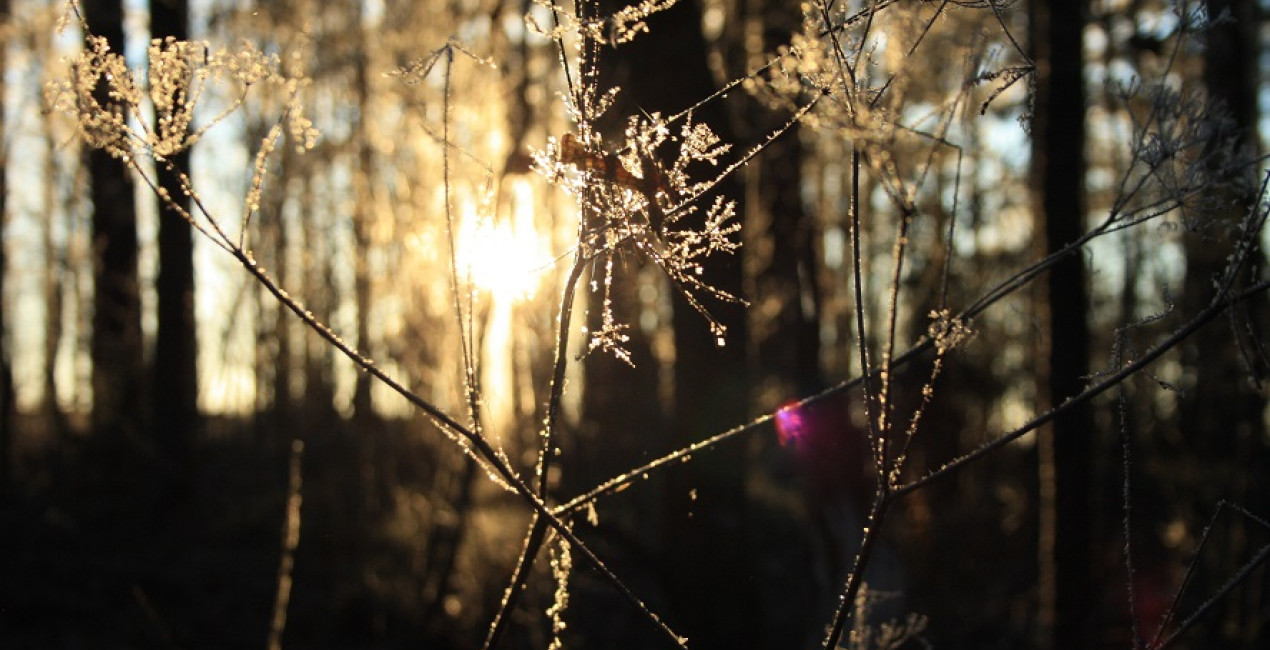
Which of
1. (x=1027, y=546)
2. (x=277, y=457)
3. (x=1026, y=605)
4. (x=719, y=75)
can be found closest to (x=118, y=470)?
(x=277, y=457)

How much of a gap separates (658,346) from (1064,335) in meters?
3.78

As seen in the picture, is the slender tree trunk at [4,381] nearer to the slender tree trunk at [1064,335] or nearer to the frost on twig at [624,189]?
the slender tree trunk at [1064,335]

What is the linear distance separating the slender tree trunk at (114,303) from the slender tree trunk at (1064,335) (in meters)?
7.71

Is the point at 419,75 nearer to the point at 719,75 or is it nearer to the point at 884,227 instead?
the point at 719,75

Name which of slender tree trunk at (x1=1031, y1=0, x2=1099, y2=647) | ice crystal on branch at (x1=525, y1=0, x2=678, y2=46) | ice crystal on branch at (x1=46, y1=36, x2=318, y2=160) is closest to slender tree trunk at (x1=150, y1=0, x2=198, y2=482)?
slender tree trunk at (x1=1031, y1=0, x2=1099, y2=647)

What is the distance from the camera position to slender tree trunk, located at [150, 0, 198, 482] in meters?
8.41

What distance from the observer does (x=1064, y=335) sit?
5727 millimetres

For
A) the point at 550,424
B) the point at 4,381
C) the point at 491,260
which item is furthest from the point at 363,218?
the point at 550,424

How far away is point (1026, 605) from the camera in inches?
331

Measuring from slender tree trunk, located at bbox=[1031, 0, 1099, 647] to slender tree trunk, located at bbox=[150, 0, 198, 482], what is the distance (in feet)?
22.5

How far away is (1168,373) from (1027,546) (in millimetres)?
4146

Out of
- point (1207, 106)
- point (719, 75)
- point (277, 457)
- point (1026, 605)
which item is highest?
point (719, 75)

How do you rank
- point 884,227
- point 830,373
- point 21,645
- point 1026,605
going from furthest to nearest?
point 884,227 < point 830,373 < point 1026,605 < point 21,645

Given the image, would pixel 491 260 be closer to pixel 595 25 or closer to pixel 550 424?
pixel 550 424
